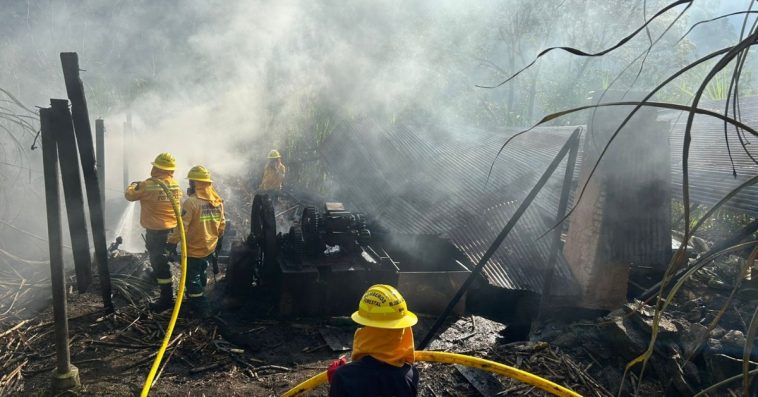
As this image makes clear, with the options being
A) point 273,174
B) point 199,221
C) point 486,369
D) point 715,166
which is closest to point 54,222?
point 199,221

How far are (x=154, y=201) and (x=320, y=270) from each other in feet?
7.63

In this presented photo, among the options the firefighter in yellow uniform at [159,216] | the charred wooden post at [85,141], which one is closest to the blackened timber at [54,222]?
the charred wooden post at [85,141]

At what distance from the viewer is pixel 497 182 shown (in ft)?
30.9

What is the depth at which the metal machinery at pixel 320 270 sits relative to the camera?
258 inches

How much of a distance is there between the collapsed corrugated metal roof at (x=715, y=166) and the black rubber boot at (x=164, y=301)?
648 centimetres

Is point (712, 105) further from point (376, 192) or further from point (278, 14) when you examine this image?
point (278, 14)

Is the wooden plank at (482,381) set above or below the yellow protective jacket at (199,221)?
below

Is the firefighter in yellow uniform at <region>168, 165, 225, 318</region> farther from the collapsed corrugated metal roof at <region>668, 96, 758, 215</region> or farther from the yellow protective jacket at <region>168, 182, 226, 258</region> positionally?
the collapsed corrugated metal roof at <region>668, 96, 758, 215</region>

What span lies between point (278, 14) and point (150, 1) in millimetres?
11516

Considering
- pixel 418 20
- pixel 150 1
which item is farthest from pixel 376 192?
pixel 150 1

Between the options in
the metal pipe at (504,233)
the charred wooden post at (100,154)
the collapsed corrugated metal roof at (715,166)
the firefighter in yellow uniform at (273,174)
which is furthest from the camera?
the firefighter in yellow uniform at (273,174)

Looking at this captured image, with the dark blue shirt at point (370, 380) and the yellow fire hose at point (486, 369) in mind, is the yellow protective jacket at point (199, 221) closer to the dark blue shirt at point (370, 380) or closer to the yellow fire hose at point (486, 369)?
the yellow fire hose at point (486, 369)

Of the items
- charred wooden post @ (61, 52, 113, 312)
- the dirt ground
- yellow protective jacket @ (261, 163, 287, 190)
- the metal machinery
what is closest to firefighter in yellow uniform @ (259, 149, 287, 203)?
yellow protective jacket @ (261, 163, 287, 190)

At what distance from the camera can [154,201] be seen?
6465 mm
